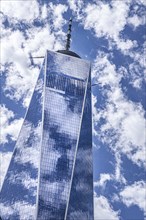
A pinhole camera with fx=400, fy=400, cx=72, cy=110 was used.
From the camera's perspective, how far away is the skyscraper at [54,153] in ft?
288

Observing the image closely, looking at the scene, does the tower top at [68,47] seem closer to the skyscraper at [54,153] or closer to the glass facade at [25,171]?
the skyscraper at [54,153]

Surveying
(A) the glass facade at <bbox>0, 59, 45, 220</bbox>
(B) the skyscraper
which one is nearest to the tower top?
(B) the skyscraper

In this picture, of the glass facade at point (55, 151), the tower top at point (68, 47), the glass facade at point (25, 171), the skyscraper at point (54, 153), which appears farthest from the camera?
the tower top at point (68, 47)

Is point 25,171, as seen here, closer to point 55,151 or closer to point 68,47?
point 55,151

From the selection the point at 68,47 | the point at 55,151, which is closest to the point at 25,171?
the point at 55,151

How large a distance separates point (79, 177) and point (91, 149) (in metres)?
9.84

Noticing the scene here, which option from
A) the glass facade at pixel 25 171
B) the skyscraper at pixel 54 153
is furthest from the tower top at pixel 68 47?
the glass facade at pixel 25 171

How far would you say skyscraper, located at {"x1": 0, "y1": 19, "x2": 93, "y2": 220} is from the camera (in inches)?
3452

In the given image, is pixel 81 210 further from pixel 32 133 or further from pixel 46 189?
pixel 32 133

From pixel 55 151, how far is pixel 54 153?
28.8 inches

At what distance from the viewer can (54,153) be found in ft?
311

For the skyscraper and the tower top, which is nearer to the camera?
the skyscraper

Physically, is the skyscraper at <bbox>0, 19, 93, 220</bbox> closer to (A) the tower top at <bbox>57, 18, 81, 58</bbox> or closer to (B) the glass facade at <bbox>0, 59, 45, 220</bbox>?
(B) the glass facade at <bbox>0, 59, 45, 220</bbox>

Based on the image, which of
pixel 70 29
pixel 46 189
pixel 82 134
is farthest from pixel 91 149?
pixel 70 29
